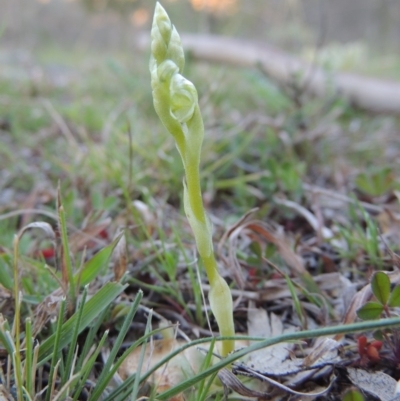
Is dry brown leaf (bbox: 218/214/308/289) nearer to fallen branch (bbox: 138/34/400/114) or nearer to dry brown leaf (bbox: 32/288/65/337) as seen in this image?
dry brown leaf (bbox: 32/288/65/337)

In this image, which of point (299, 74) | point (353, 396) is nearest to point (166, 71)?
point (353, 396)

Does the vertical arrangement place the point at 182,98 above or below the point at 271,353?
above

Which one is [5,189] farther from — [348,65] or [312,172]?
[348,65]

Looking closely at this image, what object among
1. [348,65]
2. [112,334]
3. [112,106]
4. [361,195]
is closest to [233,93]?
[112,106]

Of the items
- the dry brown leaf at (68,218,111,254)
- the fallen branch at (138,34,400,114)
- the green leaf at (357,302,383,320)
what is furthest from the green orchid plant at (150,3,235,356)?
the fallen branch at (138,34,400,114)

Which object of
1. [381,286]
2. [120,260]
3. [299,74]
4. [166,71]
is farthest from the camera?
[299,74]

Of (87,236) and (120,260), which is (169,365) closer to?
(120,260)

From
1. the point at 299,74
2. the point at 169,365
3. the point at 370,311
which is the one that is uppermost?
the point at 299,74
